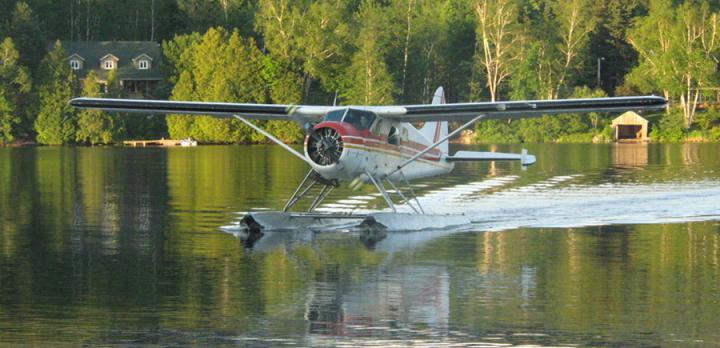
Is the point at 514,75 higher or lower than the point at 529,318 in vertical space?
higher

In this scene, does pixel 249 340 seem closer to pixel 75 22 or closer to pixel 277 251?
pixel 277 251

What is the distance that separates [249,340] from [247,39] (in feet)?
218

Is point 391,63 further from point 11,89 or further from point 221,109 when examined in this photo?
point 221,109

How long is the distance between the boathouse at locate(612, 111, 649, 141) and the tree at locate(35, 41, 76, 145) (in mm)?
28135

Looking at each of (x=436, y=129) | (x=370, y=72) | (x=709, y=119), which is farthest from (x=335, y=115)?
(x=709, y=119)

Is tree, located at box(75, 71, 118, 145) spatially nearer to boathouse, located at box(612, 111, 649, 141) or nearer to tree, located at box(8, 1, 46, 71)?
tree, located at box(8, 1, 46, 71)

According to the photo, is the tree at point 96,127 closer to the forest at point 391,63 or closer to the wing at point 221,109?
the forest at point 391,63

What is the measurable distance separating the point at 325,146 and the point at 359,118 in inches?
33.6

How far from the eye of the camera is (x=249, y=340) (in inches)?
385

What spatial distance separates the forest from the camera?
69.9 meters

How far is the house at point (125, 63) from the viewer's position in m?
78.5

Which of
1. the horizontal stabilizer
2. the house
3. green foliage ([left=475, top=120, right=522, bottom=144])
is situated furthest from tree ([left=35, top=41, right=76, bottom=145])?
the horizontal stabilizer

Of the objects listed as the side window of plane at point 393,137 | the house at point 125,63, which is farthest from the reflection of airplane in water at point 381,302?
the house at point 125,63

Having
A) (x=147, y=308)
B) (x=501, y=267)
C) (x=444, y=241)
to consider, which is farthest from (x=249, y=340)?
(x=444, y=241)
